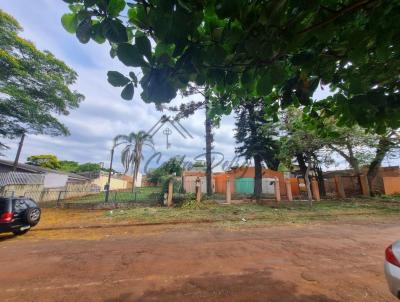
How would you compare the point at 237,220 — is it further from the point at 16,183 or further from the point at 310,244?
the point at 16,183

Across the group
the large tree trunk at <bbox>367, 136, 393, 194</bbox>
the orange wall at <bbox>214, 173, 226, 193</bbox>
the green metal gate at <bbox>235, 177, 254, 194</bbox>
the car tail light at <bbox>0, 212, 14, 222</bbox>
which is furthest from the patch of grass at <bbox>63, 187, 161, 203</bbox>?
the large tree trunk at <bbox>367, 136, 393, 194</bbox>

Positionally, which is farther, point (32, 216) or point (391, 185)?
point (391, 185)

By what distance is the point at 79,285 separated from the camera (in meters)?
3.87

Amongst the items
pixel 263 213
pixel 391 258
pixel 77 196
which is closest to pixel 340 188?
pixel 263 213

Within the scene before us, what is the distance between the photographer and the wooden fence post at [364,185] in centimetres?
1790

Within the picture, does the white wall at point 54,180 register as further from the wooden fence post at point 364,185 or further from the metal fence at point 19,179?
the wooden fence post at point 364,185

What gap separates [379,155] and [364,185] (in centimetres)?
253

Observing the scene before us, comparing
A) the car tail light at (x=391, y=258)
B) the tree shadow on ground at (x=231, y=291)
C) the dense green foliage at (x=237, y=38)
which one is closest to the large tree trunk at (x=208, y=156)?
the tree shadow on ground at (x=231, y=291)

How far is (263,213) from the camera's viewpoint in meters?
12.0

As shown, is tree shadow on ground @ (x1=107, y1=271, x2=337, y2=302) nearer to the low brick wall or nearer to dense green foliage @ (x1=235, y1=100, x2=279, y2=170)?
the low brick wall

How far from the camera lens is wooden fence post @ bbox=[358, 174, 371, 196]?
58.7ft

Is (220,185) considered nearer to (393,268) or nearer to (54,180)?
(54,180)

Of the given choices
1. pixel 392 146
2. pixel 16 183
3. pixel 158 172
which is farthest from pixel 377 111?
pixel 158 172

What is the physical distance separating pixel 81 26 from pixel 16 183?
1980 centimetres
